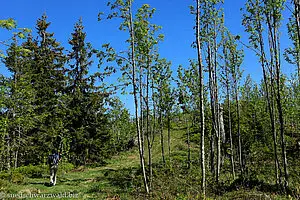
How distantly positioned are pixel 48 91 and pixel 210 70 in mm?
19706

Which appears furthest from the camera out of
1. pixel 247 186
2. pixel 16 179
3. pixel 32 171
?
pixel 32 171

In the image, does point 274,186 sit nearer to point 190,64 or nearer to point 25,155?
point 190,64

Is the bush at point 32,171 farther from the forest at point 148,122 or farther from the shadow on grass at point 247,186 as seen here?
the shadow on grass at point 247,186

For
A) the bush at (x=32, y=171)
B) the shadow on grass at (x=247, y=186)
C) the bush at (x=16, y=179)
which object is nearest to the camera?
the shadow on grass at (x=247, y=186)

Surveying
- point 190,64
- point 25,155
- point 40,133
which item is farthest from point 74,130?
point 190,64

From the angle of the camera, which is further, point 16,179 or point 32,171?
point 32,171

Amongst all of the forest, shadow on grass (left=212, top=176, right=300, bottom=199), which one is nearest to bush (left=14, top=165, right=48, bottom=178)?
the forest

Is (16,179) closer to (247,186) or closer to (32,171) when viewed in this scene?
(32,171)

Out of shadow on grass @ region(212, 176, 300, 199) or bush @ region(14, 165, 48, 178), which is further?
bush @ region(14, 165, 48, 178)

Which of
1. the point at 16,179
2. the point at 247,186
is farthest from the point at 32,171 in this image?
the point at 247,186

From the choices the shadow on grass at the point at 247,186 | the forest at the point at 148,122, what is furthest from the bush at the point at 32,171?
the shadow on grass at the point at 247,186

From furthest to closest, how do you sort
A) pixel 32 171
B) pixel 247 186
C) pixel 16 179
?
pixel 32 171, pixel 16 179, pixel 247 186

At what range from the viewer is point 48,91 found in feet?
96.8

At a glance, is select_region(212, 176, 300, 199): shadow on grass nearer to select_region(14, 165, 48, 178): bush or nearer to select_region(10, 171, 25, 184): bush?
select_region(10, 171, 25, 184): bush
